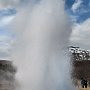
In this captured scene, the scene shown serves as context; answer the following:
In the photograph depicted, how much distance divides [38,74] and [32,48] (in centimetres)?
199

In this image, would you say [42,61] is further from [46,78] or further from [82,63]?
[82,63]

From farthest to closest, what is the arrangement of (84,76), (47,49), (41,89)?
(84,76) < (47,49) < (41,89)

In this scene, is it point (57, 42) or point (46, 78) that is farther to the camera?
point (57, 42)

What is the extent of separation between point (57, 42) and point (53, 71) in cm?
197

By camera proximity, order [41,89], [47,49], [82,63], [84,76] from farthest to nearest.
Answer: [82,63] → [84,76] → [47,49] → [41,89]

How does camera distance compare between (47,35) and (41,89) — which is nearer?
(41,89)

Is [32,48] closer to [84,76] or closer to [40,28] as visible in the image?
[40,28]

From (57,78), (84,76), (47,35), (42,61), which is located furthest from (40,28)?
(84,76)

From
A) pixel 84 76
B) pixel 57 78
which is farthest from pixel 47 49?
pixel 84 76

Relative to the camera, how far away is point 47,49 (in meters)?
19.6

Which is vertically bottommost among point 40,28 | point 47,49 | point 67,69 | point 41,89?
point 41,89

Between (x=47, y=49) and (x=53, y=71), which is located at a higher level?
(x=47, y=49)

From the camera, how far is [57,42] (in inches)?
781

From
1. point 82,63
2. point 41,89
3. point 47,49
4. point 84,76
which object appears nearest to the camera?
point 41,89
